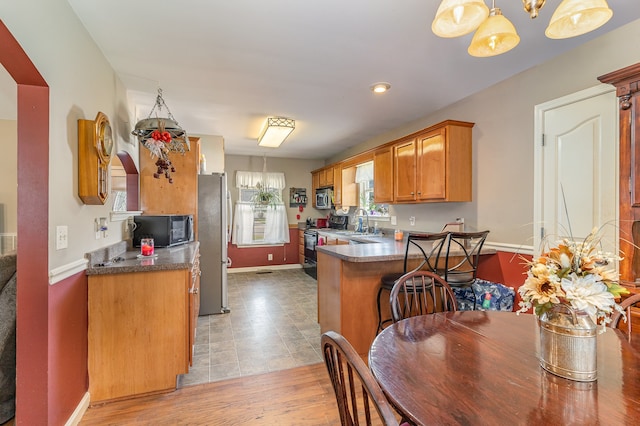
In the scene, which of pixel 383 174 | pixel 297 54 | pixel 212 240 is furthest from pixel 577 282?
pixel 212 240

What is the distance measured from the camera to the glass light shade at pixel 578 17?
1.06 m

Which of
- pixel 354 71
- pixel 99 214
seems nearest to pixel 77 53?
pixel 99 214

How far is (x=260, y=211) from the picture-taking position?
627 cm

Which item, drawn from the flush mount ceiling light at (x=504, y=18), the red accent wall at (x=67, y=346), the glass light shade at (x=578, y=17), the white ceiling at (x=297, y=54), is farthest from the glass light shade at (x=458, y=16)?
the red accent wall at (x=67, y=346)

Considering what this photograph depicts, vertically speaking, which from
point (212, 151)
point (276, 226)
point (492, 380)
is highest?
point (212, 151)

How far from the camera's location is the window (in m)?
6.08

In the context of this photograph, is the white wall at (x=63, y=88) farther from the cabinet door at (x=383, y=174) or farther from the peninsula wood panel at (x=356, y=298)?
the cabinet door at (x=383, y=174)

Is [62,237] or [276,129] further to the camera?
[276,129]

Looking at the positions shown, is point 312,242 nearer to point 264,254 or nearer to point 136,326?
point 264,254

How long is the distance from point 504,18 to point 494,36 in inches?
3.9

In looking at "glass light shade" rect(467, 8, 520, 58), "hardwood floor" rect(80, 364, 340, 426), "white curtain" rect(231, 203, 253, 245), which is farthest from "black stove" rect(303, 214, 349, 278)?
"glass light shade" rect(467, 8, 520, 58)

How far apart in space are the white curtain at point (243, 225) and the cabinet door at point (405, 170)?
3.31 metres

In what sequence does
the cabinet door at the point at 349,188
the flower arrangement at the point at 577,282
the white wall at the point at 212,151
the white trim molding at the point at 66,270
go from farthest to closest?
the cabinet door at the point at 349,188, the white wall at the point at 212,151, the white trim molding at the point at 66,270, the flower arrangement at the point at 577,282

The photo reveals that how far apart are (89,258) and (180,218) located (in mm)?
1228
